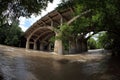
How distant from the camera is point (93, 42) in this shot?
59188 millimetres

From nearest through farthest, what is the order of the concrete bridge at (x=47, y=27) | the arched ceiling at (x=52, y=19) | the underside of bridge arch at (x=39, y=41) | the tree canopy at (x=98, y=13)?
the tree canopy at (x=98, y=13), the concrete bridge at (x=47, y=27), the arched ceiling at (x=52, y=19), the underside of bridge arch at (x=39, y=41)

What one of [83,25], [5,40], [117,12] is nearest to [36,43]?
[5,40]

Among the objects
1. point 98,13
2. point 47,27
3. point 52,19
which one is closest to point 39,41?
point 47,27

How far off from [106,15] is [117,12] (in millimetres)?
912

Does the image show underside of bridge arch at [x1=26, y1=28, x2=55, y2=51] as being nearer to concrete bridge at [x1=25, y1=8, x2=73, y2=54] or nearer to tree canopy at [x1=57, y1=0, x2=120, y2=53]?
concrete bridge at [x1=25, y1=8, x2=73, y2=54]

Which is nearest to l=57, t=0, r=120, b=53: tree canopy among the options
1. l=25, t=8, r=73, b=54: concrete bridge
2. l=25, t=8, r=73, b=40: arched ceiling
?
l=25, t=8, r=73, b=54: concrete bridge

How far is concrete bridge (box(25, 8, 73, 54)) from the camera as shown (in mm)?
32456

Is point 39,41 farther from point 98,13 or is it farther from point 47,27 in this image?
point 98,13

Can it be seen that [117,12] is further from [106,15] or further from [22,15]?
[22,15]

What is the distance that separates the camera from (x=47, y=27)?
132 ft

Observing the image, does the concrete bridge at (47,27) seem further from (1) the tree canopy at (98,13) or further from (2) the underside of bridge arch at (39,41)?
(1) the tree canopy at (98,13)

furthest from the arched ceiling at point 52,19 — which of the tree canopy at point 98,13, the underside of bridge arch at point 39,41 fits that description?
the tree canopy at point 98,13

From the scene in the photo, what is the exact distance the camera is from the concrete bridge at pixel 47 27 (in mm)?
32456

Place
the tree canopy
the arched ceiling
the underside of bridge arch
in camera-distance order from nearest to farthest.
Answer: the tree canopy < the arched ceiling < the underside of bridge arch
